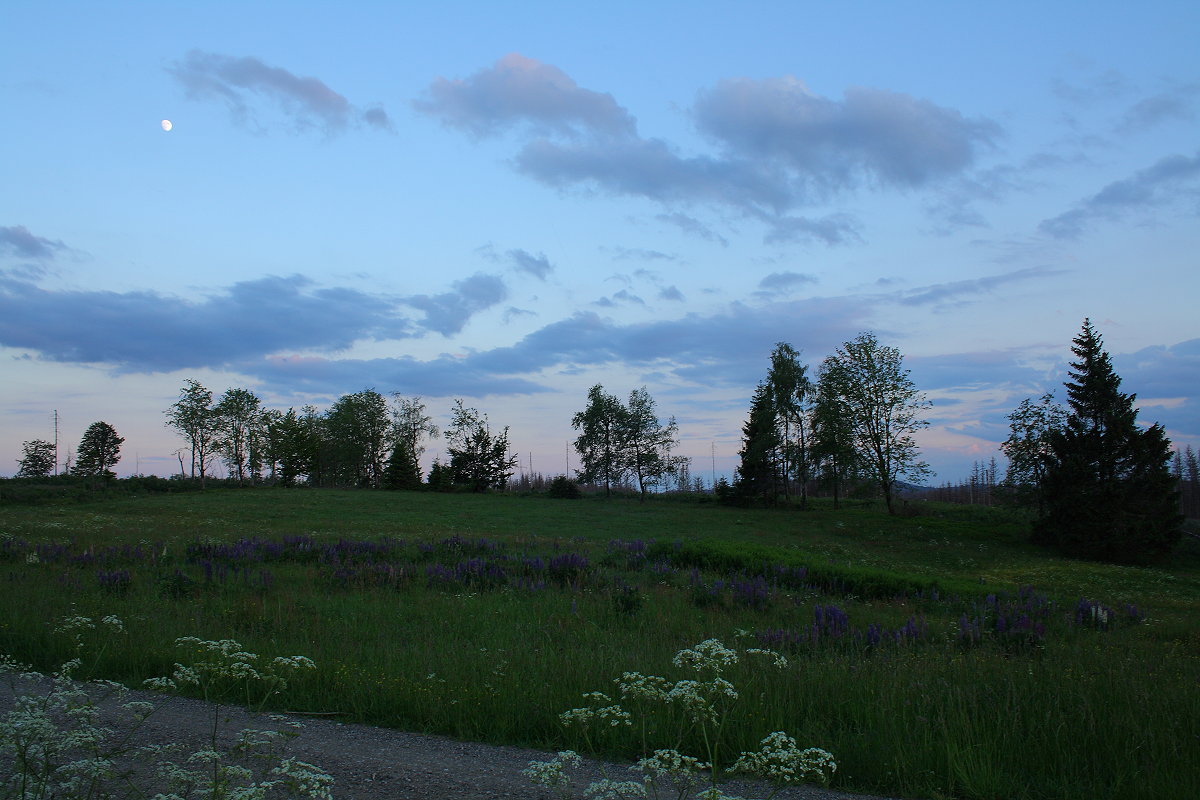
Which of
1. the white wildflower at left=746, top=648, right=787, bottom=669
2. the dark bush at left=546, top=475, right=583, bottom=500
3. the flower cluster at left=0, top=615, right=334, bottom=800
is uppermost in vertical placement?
the flower cluster at left=0, top=615, right=334, bottom=800

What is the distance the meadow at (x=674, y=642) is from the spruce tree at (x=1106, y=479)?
17023 millimetres

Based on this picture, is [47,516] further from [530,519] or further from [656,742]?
[656,742]

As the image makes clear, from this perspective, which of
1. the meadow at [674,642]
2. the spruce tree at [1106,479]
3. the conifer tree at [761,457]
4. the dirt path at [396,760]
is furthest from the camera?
the conifer tree at [761,457]

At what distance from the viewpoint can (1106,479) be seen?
35.3 meters

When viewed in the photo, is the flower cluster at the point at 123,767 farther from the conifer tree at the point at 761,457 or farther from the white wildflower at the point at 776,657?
the conifer tree at the point at 761,457

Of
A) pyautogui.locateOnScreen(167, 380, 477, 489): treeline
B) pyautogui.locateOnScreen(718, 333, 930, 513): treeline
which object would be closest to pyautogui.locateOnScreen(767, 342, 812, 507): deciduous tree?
pyautogui.locateOnScreen(718, 333, 930, 513): treeline

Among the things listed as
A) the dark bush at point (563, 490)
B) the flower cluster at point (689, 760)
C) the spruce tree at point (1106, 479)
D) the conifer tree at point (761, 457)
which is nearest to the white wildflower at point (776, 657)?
the flower cluster at point (689, 760)

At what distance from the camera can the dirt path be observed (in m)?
3.98

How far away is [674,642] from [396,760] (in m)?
4.71

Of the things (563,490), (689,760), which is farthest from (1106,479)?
(563,490)

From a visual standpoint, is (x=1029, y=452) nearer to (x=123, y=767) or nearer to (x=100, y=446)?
(x=123, y=767)

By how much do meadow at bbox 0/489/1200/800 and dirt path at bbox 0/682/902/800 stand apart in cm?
30

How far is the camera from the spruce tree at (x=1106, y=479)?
1345 inches

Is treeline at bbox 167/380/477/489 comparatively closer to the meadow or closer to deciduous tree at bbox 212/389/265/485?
deciduous tree at bbox 212/389/265/485
